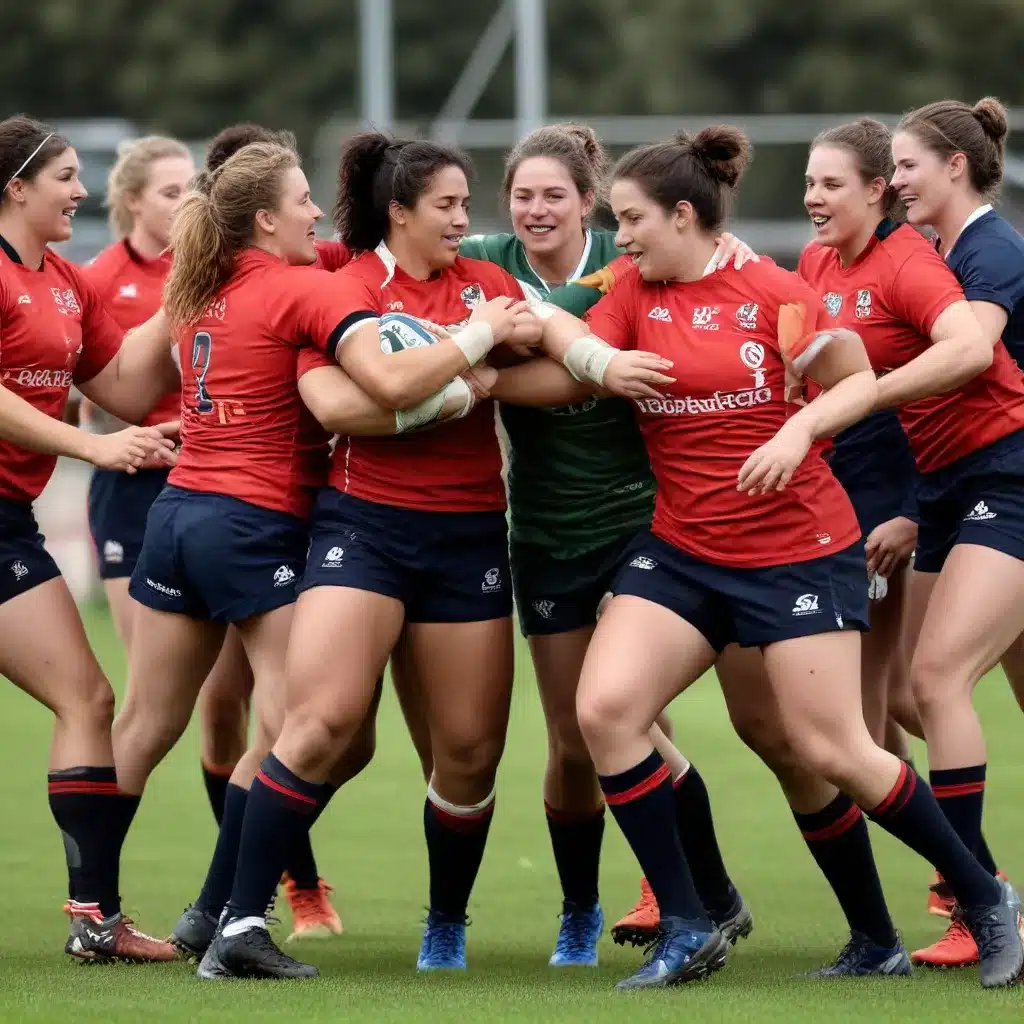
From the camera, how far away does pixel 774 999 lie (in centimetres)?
491

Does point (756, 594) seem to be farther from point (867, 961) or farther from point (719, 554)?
point (867, 961)

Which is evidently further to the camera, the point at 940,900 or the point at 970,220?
the point at 940,900

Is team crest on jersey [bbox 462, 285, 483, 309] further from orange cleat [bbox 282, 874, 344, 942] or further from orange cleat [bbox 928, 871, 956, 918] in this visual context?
orange cleat [bbox 928, 871, 956, 918]

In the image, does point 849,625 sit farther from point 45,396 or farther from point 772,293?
point 45,396

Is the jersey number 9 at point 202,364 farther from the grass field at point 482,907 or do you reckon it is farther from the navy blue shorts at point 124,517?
the navy blue shorts at point 124,517

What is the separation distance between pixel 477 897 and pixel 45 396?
7.88 ft

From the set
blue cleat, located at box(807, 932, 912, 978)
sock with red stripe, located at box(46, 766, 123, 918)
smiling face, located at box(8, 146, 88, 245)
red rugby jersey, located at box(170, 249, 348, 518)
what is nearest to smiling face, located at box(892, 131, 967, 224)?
red rugby jersey, located at box(170, 249, 348, 518)

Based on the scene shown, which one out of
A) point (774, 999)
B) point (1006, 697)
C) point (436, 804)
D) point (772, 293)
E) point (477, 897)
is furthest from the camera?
point (1006, 697)

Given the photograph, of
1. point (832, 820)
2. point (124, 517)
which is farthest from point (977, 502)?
point (124, 517)

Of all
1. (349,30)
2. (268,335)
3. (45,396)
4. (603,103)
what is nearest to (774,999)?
(268,335)

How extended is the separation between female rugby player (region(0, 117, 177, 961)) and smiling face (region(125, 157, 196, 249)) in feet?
4.29

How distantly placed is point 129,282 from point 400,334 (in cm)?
213

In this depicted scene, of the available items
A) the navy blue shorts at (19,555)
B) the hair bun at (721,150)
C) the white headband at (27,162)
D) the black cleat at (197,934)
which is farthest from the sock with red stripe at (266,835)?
the hair bun at (721,150)

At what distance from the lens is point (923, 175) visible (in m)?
5.74
